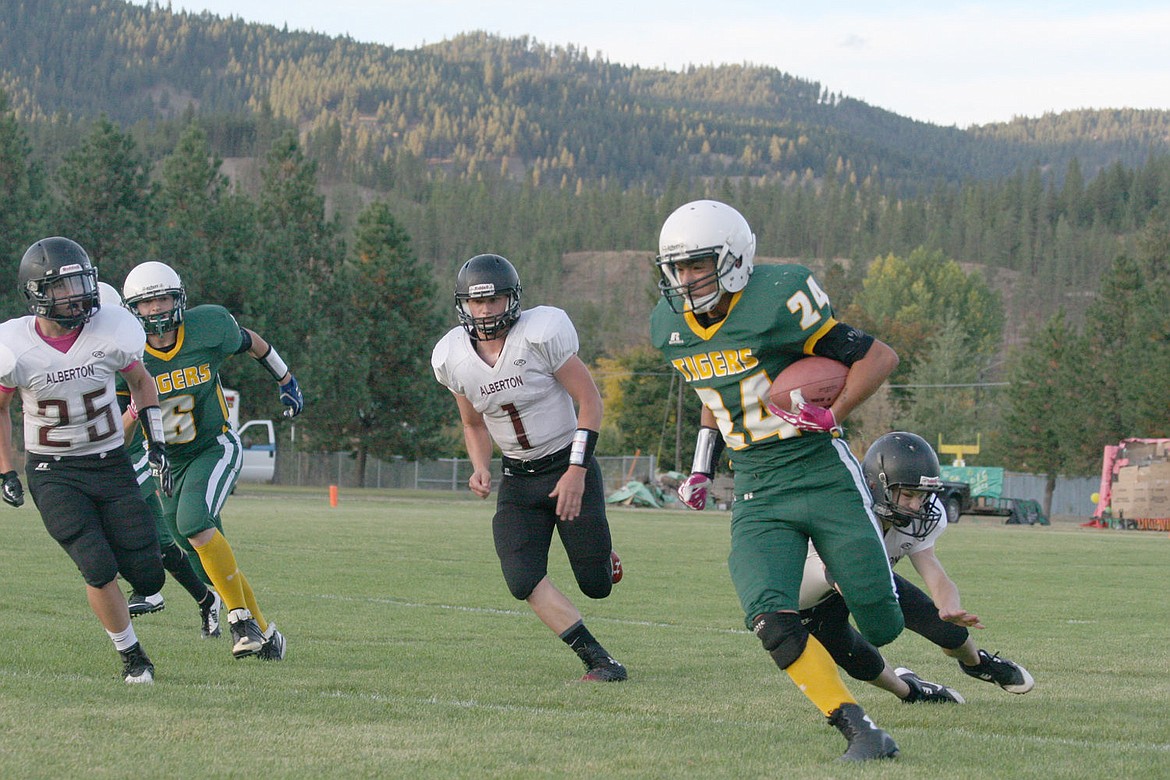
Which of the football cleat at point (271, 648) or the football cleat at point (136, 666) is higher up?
the football cleat at point (136, 666)

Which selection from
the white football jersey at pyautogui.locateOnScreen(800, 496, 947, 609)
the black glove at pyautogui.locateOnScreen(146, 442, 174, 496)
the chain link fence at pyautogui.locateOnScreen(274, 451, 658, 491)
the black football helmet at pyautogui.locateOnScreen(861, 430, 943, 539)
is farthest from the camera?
the chain link fence at pyautogui.locateOnScreen(274, 451, 658, 491)

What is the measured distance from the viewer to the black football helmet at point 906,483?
596 centimetres

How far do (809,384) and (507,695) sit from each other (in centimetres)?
199

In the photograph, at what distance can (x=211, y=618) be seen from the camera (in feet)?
26.5

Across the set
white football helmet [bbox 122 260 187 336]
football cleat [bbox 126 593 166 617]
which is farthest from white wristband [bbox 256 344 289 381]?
football cleat [bbox 126 593 166 617]

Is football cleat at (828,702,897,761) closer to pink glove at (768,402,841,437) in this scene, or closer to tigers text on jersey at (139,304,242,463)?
pink glove at (768,402,841,437)

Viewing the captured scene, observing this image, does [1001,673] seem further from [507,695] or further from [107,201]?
[107,201]

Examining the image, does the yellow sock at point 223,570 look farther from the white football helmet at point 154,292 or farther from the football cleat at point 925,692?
the football cleat at point 925,692

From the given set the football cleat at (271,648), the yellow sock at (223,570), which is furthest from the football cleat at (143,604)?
the football cleat at (271,648)

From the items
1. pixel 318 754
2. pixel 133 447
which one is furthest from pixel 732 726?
pixel 133 447

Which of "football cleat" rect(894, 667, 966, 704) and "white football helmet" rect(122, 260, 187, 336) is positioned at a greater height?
"white football helmet" rect(122, 260, 187, 336)

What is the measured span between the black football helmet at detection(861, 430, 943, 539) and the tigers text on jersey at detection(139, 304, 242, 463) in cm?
387

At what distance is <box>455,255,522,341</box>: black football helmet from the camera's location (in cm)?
662

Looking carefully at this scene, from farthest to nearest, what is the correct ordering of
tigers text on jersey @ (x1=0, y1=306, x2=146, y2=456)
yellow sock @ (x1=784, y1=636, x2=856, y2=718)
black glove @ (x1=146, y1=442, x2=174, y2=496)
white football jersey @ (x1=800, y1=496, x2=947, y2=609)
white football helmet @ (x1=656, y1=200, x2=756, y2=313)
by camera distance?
black glove @ (x1=146, y1=442, x2=174, y2=496), tigers text on jersey @ (x1=0, y1=306, x2=146, y2=456), white football jersey @ (x1=800, y1=496, x2=947, y2=609), white football helmet @ (x1=656, y1=200, x2=756, y2=313), yellow sock @ (x1=784, y1=636, x2=856, y2=718)
